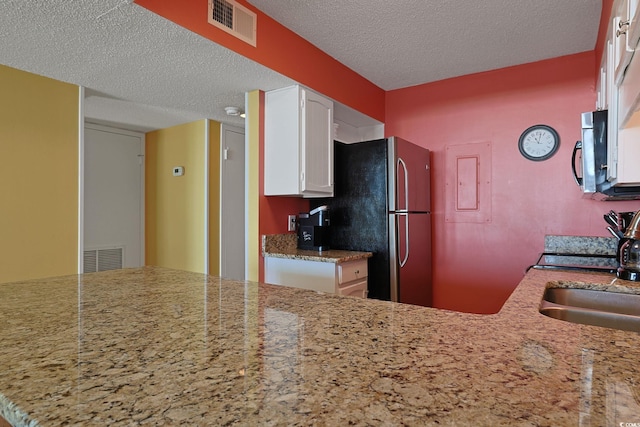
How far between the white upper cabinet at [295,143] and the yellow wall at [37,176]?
1.36 m

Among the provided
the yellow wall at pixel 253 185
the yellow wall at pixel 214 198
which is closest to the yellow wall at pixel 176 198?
the yellow wall at pixel 214 198

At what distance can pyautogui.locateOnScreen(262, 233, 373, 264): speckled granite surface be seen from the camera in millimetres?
2386

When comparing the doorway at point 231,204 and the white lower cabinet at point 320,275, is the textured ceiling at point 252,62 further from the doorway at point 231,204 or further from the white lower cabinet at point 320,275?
the white lower cabinet at point 320,275

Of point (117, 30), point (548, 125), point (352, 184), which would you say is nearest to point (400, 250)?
point (352, 184)

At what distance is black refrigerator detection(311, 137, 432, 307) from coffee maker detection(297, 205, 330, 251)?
0.57 ft

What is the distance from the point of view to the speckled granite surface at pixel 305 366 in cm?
47

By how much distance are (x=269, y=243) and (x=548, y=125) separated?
229 centimetres

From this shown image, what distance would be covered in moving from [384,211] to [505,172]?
3.66 feet

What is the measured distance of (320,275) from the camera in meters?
2.41

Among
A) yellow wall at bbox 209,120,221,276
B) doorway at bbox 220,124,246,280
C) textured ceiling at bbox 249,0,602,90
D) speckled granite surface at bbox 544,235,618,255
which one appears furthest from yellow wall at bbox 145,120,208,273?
speckled granite surface at bbox 544,235,618,255

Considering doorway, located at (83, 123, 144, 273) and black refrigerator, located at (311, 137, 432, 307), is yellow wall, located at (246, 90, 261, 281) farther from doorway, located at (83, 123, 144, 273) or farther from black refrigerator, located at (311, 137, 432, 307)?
doorway, located at (83, 123, 144, 273)

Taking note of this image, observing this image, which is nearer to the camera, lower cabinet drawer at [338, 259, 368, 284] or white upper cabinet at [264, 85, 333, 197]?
lower cabinet drawer at [338, 259, 368, 284]

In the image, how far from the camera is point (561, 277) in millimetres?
1773

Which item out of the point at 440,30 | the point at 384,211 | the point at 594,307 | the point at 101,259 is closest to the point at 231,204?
the point at 101,259
